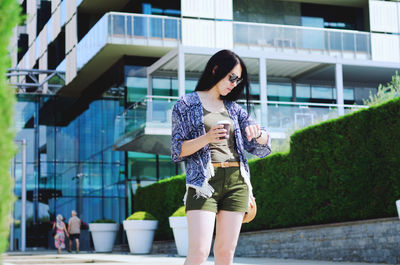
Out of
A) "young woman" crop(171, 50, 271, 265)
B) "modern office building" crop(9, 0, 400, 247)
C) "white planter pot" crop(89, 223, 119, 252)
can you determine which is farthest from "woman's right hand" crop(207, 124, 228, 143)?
"white planter pot" crop(89, 223, 119, 252)

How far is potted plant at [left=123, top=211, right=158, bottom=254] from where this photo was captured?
2075cm

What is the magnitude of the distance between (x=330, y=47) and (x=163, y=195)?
10322 mm

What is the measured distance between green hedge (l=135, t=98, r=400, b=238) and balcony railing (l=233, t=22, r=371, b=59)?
38.1 feet

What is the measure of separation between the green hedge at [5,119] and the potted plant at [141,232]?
18669mm

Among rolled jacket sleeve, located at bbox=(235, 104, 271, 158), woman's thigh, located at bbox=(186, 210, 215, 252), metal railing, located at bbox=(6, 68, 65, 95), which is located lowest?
woman's thigh, located at bbox=(186, 210, 215, 252)

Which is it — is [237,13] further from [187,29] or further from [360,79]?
[360,79]

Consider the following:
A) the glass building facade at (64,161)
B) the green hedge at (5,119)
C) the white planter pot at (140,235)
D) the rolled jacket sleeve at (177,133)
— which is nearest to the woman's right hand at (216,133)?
the rolled jacket sleeve at (177,133)

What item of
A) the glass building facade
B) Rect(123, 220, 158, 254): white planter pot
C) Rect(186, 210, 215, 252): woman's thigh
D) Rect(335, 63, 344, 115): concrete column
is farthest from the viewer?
the glass building facade

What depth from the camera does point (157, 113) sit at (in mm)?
21859

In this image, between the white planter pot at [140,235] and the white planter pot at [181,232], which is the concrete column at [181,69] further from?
the white planter pot at [181,232]

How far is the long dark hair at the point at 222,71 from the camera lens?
14.2 ft

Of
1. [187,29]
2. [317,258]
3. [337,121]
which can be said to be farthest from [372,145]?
[187,29]

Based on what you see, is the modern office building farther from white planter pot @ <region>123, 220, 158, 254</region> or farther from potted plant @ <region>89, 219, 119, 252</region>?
white planter pot @ <region>123, 220, 158, 254</region>

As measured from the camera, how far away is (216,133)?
394 cm
